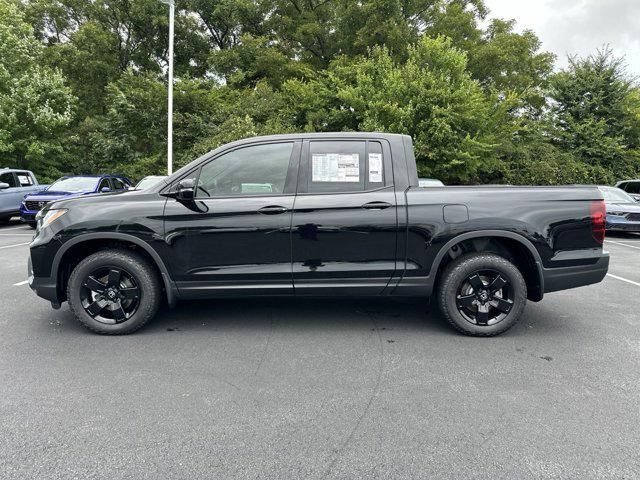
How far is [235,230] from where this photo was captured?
4.16 metres

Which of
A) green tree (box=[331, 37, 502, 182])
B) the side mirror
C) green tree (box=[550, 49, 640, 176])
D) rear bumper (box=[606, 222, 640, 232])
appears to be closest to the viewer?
the side mirror

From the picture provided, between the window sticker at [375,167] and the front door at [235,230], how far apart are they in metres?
0.69

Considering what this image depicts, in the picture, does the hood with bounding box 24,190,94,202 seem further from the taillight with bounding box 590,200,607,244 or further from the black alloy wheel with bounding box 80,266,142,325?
the taillight with bounding box 590,200,607,244

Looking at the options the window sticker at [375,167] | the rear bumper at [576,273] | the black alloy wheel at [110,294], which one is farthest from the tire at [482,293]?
the black alloy wheel at [110,294]

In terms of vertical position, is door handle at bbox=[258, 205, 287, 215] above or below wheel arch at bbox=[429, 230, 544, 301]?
above

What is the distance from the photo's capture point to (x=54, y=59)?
27.9m

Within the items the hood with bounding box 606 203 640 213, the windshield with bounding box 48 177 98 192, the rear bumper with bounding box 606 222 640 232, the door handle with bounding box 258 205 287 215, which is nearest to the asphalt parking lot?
the door handle with bounding box 258 205 287 215

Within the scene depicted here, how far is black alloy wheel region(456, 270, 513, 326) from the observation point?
4277mm

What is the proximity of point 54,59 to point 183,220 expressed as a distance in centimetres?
3003

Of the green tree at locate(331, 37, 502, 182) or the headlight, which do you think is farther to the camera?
the green tree at locate(331, 37, 502, 182)

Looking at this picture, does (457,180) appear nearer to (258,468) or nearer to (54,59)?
(258,468)

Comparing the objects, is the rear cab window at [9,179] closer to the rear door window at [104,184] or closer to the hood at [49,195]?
the hood at [49,195]

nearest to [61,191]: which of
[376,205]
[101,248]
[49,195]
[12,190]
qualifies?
[49,195]

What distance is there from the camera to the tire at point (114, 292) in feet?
13.8
